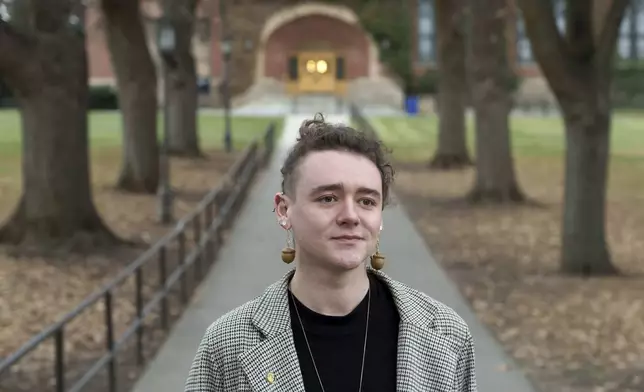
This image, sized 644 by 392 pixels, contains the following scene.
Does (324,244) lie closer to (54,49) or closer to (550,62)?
(550,62)

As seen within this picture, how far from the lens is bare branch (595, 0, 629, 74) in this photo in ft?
37.1

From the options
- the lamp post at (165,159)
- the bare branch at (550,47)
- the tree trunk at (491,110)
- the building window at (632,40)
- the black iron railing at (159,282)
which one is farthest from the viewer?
the building window at (632,40)

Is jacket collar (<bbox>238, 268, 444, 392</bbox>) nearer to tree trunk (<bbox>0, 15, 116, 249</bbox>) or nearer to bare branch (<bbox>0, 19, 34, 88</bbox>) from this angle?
bare branch (<bbox>0, 19, 34, 88</bbox>)

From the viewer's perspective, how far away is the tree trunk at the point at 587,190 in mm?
11438

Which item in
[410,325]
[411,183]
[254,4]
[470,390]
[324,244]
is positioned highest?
[254,4]

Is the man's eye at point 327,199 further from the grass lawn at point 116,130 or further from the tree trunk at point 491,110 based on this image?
the grass lawn at point 116,130

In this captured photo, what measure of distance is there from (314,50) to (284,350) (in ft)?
192

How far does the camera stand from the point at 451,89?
957 inches

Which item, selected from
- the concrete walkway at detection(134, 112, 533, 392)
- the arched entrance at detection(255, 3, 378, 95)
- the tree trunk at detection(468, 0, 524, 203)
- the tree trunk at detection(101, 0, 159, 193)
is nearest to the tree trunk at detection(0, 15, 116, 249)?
A: the concrete walkway at detection(134, 112, 533, 392)

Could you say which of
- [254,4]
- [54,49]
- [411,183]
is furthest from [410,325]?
[254,4]

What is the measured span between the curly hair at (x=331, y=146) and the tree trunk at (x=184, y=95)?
2353cm

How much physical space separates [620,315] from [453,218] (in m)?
7.75

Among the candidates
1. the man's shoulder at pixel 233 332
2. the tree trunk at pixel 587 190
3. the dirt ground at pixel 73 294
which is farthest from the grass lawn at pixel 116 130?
the man's shoulder at pixel 233 332

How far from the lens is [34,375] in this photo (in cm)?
700
